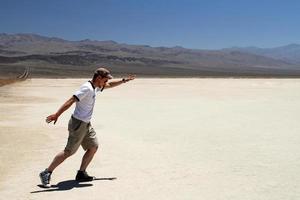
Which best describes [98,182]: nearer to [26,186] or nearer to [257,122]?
[26,186]

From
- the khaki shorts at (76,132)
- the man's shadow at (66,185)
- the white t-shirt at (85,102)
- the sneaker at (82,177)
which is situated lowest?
the man's shadow at (66,185)

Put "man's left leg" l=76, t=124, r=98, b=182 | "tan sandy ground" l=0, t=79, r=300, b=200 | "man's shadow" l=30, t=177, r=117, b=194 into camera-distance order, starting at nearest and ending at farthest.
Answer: "tan sandy ground" l=0, t=79, r=300, b=200 < "man's shadow" l=30, t=177, r=117, b=194 < "man's left leg" l=76, t=124, r=98, b=182

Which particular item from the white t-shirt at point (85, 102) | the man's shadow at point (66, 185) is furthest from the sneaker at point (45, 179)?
the white t-shirt at point (85, 102)

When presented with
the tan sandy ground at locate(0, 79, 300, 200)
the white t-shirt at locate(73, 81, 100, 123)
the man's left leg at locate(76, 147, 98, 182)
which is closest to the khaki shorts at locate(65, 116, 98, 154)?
the white t-shirt at locate(73, 81, 100, 123)

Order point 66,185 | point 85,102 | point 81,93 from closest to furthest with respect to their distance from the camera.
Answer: point 81,93 → point 85,102 → point 66,185

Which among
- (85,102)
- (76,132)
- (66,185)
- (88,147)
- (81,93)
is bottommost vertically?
(66,185)

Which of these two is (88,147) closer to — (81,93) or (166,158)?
(81,93)

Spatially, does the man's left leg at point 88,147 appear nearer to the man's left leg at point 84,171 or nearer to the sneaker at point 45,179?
the man's left leg at point 84,171

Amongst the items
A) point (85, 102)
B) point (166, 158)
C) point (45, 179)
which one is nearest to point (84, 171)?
point (45, 179)

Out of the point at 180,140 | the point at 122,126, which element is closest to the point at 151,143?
the point at 180,140

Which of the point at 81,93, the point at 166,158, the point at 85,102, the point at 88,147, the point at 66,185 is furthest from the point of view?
the point at 166,158

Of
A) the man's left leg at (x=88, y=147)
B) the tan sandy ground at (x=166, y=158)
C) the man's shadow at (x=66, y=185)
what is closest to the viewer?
the tan sandy ground at (x=166, y=158)

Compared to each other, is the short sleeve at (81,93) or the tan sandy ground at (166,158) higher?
the short sleeve at (81,93)

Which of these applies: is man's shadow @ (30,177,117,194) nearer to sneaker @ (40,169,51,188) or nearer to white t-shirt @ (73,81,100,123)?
sneaker @ (40,169,51,188)
